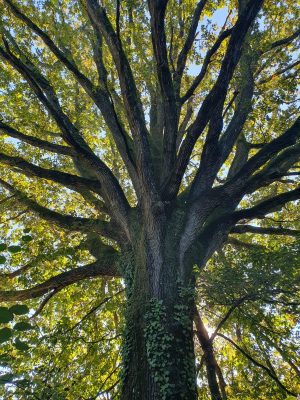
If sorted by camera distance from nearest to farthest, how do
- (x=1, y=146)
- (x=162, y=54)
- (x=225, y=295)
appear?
(x=225, y=295), (x=162, y=54), (x=1, y=146)

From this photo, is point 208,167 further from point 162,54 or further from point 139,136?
point 162,54

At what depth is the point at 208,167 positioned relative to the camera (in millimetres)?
5684

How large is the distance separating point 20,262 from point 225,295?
5503 millimetres

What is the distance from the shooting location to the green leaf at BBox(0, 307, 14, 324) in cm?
117

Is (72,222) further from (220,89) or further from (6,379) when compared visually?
(6,379)

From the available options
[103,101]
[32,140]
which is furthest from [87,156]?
[103,101]

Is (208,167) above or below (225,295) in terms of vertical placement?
above

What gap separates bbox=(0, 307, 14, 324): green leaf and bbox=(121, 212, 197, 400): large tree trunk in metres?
2.71

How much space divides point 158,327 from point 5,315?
2883 mm

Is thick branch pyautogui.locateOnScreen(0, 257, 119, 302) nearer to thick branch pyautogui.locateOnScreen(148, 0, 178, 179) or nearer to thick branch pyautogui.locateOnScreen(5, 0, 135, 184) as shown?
thick branch pyautogui.locateOnScreen(5, 0, 135, 184)

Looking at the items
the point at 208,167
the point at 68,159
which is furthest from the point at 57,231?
the point at 208,167

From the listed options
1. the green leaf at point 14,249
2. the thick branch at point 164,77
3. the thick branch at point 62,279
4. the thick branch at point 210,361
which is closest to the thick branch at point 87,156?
the thick branch at point 62,279

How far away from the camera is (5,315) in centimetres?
120

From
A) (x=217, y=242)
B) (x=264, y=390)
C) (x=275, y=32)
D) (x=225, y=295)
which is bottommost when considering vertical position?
(x=264, y=390)
